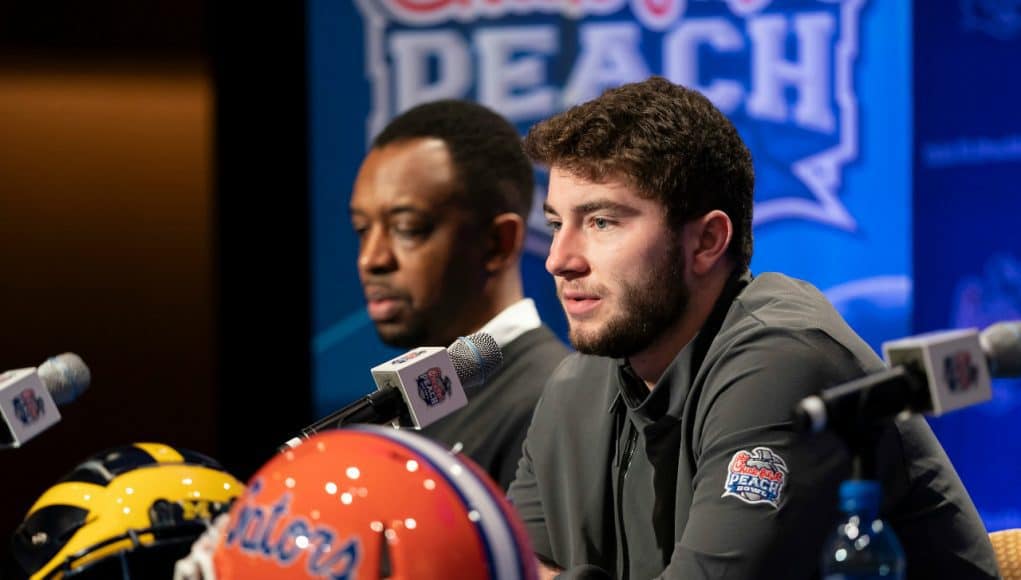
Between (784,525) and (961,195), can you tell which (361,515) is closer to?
(784,525)

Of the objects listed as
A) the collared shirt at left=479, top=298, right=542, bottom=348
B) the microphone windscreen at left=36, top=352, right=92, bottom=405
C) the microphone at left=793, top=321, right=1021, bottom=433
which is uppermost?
the microphone at left=793, top=321, right=1021, bottom=433

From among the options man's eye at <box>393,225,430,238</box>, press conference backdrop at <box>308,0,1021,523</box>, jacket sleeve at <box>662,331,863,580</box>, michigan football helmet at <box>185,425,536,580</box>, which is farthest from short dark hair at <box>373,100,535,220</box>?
michigan football helmet at <box>185,425,536,580</box>

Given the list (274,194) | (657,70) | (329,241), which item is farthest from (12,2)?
(657,70)

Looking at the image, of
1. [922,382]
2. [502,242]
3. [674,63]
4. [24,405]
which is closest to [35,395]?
[24,405]

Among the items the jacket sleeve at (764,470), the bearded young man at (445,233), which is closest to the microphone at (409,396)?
the jacket sleeve at (764,470)

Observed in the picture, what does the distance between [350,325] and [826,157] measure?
1.37 metres

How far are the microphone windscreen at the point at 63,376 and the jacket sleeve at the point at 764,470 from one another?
794 millimetres

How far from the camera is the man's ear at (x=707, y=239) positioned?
2.00 meters

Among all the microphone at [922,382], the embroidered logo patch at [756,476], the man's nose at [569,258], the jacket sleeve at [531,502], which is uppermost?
the microphone at [922,382]

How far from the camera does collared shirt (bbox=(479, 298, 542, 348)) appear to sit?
111 inches

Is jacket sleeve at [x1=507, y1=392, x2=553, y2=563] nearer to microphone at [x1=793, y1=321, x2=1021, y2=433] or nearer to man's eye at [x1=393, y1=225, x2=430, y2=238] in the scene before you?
man's eye at [x1=393, y1=225, x2=430, y2=238]

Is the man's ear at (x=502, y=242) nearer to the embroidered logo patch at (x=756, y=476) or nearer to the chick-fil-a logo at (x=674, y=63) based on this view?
the chick-fil-a logo at (x=674, y=63)

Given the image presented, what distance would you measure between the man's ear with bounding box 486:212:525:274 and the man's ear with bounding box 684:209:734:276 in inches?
41.1

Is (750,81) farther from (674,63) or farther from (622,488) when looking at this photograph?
(622,488)
